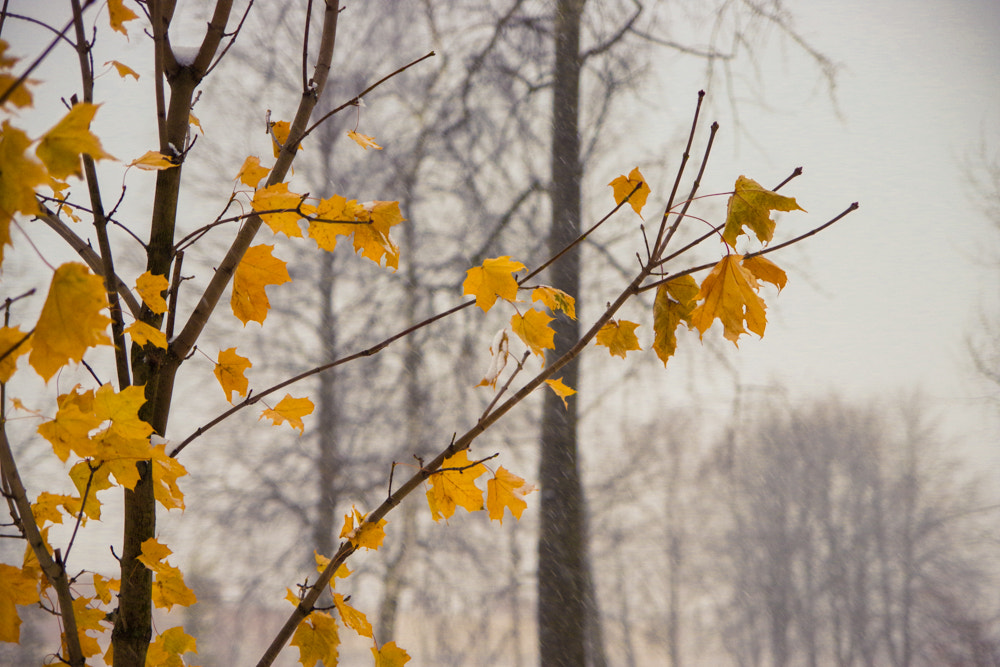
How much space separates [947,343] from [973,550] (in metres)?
0.37

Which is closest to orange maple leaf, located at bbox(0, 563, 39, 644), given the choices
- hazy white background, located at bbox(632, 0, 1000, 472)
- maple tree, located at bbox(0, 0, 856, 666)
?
maple tree, located at bbox(0, 0, 856, 666)

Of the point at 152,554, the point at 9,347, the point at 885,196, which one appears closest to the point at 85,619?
the point at 152,554

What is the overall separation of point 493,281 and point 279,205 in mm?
207

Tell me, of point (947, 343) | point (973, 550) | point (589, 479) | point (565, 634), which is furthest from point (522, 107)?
point (973, 550)

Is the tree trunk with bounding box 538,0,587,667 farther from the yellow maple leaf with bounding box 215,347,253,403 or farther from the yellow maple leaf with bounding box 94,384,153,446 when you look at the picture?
the yellow maple leaf with bounding box 94,384,153,446

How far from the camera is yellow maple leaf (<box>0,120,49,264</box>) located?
335mm

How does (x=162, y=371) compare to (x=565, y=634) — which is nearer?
(x=162, y=371)

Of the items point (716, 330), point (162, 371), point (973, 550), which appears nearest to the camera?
point (162, 371)

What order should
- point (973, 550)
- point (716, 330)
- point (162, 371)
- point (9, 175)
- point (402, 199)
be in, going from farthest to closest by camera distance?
point (402, 199) → point (716, 330) → point (973, 550) → point (162, 371) → point (9, 175)

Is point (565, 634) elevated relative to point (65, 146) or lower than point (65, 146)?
lower

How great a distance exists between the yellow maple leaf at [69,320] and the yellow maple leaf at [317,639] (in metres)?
0.41

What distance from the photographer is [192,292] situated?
132 cm

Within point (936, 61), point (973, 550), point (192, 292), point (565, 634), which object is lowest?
point (565, 634)

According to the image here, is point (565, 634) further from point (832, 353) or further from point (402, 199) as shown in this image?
point (402, 199)
